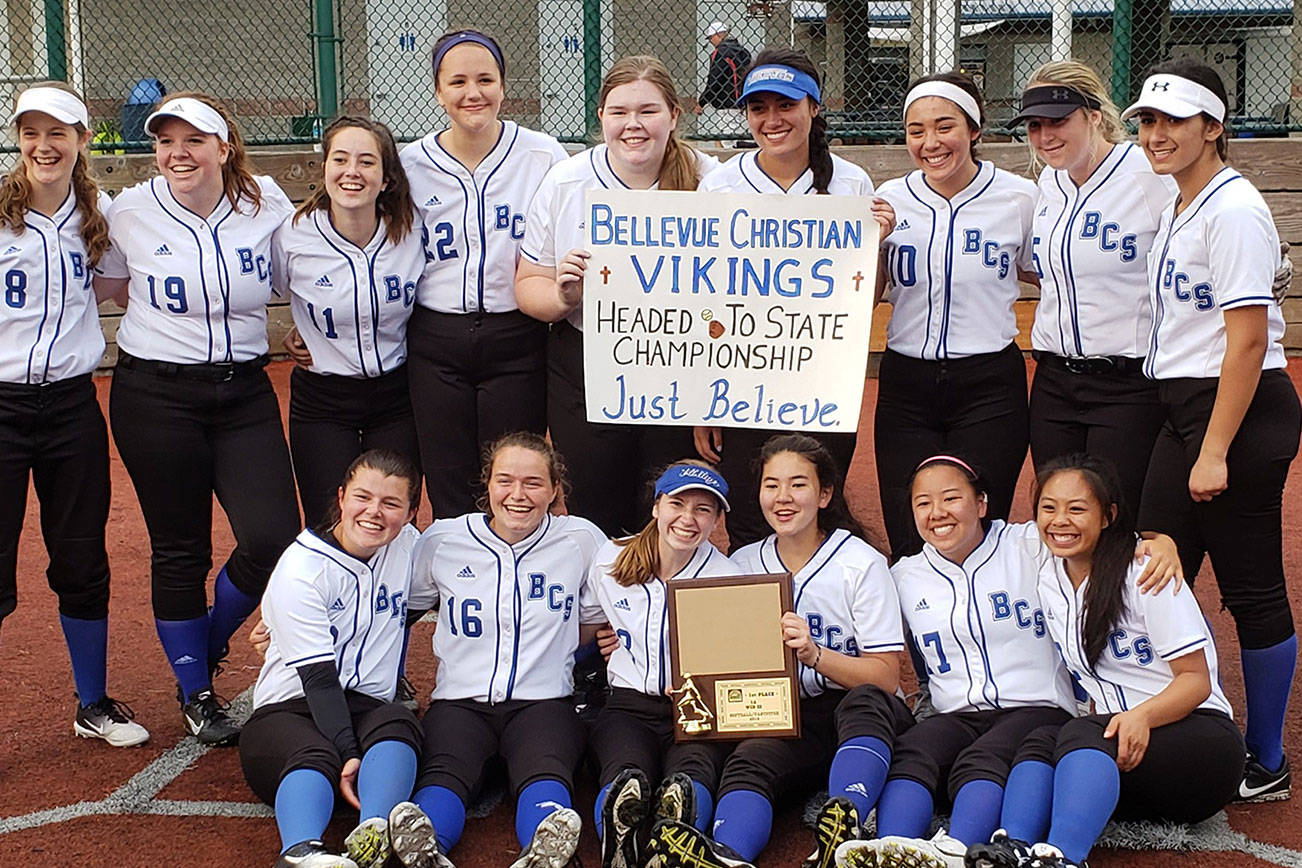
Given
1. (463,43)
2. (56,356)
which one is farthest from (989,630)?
(56,356)

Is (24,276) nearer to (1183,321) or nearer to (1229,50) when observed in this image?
(1183,321)

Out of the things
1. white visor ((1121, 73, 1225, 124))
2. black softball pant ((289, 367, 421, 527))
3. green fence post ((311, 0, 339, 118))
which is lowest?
black softball pant ((289, 367, 421, 527))

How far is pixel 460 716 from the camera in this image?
4.02m

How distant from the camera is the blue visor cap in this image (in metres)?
4.18

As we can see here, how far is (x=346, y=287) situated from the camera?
177 inches

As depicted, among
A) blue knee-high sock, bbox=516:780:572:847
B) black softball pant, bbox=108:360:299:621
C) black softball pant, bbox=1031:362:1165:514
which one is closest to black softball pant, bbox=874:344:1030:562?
black softball pant, bbox=1031:362:1165:514

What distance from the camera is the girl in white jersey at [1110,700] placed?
3.49m

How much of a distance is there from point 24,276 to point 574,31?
24.0 feet

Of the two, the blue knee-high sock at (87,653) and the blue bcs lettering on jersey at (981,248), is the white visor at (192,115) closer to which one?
the blue knee-high sock at (87,653)

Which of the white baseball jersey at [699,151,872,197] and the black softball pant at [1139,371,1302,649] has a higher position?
the white baseball jersey at [699,151,872,197]

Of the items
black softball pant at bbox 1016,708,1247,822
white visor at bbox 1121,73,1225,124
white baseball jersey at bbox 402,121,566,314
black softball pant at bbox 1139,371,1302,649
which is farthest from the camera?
white baseball jersey at bbox 402,121,566,314

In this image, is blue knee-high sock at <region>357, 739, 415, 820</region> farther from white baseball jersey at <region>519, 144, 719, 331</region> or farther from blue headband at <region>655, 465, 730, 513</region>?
white baseball jersey at <region>519, 144, 719, 331</region>

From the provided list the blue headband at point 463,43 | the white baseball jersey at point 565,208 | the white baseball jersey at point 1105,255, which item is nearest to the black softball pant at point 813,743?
the white baseball jersey at point 1105,255

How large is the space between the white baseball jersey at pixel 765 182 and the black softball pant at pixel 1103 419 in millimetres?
790
